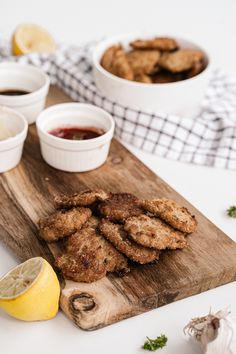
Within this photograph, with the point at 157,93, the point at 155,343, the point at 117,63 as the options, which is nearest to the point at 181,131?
the point at 157,93

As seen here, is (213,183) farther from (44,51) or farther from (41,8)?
(41,8)

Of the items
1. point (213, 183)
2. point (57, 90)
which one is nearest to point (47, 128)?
point (57, 90)

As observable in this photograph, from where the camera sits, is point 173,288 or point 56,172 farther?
point 56,172

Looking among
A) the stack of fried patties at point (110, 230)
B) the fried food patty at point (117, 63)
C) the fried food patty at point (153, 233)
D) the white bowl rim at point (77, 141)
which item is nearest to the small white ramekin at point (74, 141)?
the white bowl rim at point (77, 141)

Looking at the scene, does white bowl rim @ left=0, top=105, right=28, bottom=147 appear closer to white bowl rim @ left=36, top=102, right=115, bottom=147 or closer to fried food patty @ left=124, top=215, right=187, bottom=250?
white bowl rim @ left=36, top=102, right=115, bottom=147

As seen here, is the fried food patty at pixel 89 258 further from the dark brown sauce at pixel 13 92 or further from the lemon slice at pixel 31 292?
the dark brown sauce at pixel 13 92

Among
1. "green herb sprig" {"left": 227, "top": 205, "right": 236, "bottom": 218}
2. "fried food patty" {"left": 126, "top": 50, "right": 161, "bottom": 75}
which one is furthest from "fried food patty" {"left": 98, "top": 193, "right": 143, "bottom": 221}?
"fried food patty" {"left": 126, "top": 50, "right": 161, "bottom": 75}
